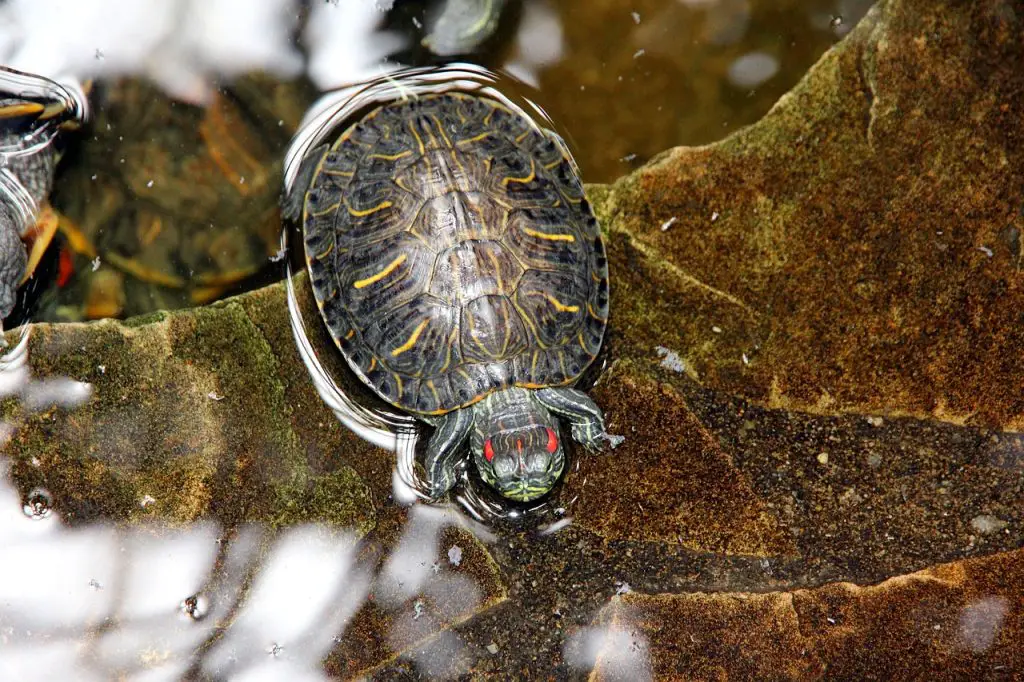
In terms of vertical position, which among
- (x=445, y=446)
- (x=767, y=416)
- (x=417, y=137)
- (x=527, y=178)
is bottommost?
(x=445, y=446)

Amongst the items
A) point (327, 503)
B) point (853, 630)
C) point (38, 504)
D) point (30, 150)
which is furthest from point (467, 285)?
point (30, 150)

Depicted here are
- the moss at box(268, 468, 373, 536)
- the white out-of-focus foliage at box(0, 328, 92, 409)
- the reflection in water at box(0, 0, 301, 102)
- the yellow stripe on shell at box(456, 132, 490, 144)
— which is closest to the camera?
the white out-of-focus foliage at box(0, 328, 92, 409)

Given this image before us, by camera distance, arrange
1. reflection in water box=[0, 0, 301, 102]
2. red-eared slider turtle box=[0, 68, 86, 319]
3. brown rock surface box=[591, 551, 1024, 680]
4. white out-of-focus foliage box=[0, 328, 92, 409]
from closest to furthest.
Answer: brown rock surface box=[591, 551, 1024, 680] → white out-of-focus foliage box=[0, 328, 92, 409] → red-eared slider turtle box=[0, 68, 86, 319] → reflection in water box=[0, 0, 301, 102]

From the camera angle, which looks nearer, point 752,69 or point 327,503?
point 327,503

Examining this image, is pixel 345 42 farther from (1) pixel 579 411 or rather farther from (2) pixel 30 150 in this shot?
(1) pixel 579 411

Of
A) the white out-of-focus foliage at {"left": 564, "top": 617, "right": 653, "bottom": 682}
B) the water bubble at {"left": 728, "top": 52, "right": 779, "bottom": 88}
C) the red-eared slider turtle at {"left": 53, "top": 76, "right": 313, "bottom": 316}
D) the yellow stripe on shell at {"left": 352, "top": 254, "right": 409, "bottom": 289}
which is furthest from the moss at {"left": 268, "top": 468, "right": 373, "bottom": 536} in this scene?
the water bubble at {"left": 728, "top": 52, "right": 779, "bottom": 88}

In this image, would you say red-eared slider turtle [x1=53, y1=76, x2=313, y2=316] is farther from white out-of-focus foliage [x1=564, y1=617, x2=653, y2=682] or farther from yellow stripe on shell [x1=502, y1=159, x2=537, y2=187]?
white out-of-focus foliage [x1=564, y1=617, x2=653, y2=682]

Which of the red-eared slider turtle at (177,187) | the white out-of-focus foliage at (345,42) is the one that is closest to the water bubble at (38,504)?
the red-eared slider turtle at (177,187)
